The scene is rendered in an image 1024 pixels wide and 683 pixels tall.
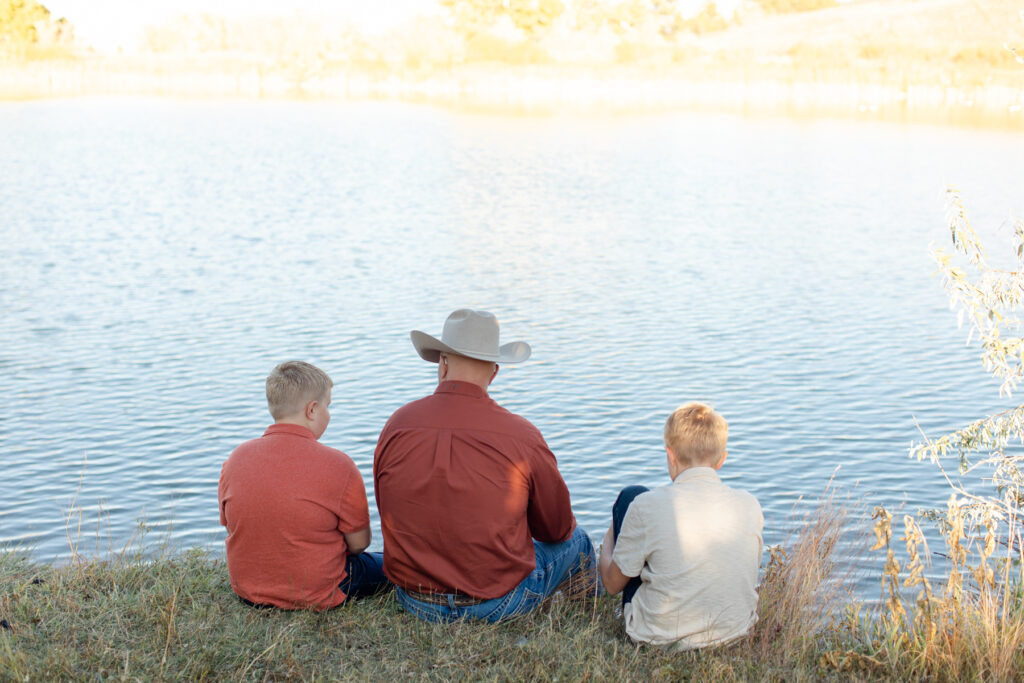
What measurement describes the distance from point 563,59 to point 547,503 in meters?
65.8

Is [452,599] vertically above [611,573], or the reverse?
[611,573]

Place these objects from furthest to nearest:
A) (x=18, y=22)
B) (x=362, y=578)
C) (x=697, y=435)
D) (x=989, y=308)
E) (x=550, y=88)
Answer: (x=18, y=22) < (x=550, y=88) < (x=989, y=308) < (x=362, y=578) < (x=697, y=435)

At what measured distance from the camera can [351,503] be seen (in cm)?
398

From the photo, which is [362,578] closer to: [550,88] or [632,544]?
[632,544]

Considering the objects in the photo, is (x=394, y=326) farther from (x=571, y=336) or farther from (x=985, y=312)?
(x=985, y=312)

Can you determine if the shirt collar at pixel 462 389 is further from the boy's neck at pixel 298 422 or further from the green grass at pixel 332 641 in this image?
the green grass at pixel 332 641

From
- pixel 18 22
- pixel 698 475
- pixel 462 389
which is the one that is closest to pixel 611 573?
pixel 698 475

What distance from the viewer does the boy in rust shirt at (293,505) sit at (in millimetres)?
3906

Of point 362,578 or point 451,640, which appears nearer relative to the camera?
point 451,640

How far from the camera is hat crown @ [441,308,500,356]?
3975 millimetres

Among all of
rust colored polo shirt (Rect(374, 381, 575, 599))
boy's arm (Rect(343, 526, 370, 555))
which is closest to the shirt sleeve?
rust colored polo shirt (Rect(374, 381, 575, 599))

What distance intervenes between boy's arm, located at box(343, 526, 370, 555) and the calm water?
2.49m

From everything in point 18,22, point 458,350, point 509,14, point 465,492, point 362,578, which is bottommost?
point 362,578

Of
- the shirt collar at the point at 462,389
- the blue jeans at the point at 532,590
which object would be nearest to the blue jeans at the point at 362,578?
the blue jeans at the point at 532,590
